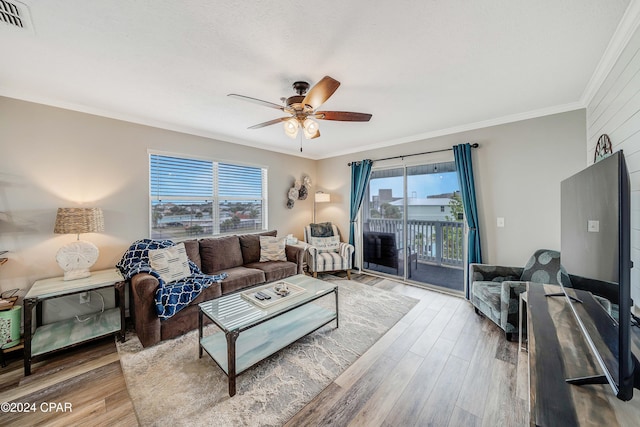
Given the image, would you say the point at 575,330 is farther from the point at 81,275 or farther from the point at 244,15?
the point at 81,275

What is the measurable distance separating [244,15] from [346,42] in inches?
27.1

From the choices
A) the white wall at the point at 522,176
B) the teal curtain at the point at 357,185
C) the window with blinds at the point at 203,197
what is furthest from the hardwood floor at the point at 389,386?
the teal curtain at the point at 357,185

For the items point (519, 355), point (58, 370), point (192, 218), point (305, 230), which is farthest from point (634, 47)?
point (58, 370)

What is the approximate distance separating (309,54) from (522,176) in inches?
121

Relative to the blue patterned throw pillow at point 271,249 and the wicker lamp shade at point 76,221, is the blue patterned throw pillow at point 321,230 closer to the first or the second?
the blue patterned throw pillow at point 271,249

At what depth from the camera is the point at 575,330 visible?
1279 millimetres

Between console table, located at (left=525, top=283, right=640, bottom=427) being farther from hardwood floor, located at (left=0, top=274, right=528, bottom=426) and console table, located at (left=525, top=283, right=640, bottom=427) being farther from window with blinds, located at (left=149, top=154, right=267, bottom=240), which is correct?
window with blinds, located at (left=149, top=154, right=267, bottom=240)

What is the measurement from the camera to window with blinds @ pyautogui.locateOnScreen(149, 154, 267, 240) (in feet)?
11.0

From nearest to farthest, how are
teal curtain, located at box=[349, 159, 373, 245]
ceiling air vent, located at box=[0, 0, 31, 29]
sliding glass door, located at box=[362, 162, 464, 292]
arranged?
ceiling air vent, located at box=[0, 0, 31, 29] < sliding glass door, located at box=[362, 162, 464, 292] < teal curtain, located at box=[349, 159, 373, 245]

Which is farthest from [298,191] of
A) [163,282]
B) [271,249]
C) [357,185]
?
[163,282]

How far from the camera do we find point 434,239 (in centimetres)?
404

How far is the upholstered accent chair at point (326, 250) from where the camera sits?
4.23 m

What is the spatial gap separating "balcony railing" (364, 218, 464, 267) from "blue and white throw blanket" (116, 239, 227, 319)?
300 centimetres

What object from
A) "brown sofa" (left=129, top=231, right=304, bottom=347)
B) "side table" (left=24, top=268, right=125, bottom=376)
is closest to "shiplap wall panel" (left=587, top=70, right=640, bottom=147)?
"brown sofa" (left=129, top=231, right=304, bottom=347)
